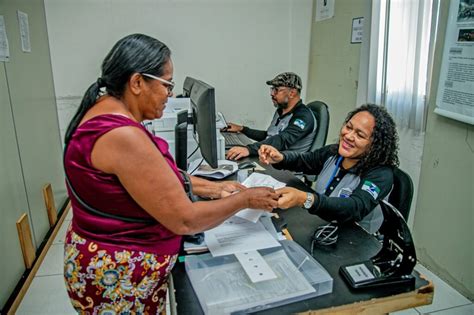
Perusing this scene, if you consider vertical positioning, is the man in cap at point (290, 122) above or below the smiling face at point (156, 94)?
below

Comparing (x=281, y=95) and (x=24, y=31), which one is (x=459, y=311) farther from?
(x=24, y=31)

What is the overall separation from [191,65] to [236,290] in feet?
9.65

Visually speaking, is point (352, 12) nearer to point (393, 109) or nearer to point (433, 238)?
point (393, 109)

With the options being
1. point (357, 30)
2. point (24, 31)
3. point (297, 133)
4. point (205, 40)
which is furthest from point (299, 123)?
point (24, 31)

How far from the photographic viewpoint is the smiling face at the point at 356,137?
157 centimetres

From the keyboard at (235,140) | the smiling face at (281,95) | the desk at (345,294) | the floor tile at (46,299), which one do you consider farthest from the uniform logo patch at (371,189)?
the floor tile at (46,299)

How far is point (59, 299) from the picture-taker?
2.11 m

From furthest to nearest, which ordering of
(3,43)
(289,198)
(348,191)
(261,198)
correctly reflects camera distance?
(3,43) → (348,191) → (289,198) → (261,198)

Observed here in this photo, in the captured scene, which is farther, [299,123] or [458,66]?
[299,123]

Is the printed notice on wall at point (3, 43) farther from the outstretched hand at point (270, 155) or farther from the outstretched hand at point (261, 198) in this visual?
the outstretched hand at point (261, 198)

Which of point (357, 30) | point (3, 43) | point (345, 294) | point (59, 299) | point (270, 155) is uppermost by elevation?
point (357, 30)

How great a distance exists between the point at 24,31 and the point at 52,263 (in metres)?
1.63

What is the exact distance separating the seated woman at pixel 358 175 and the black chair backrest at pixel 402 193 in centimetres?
3

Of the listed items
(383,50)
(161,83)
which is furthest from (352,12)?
(161,83)
